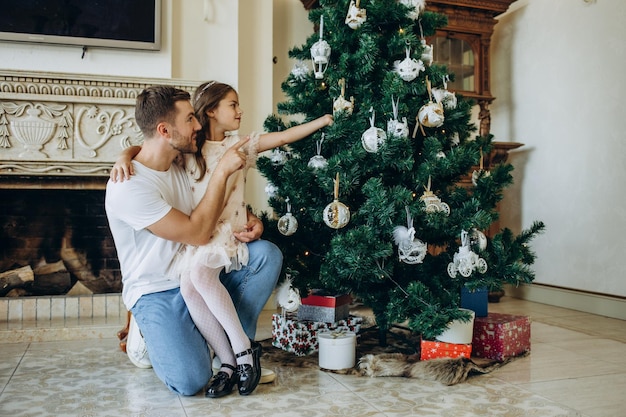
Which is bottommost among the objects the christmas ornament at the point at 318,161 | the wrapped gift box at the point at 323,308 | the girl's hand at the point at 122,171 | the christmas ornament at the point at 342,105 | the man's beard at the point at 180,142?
the wrapped gift box at the point at 323,308

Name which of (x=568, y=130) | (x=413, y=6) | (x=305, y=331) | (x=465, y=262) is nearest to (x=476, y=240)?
(x=465, y=262)

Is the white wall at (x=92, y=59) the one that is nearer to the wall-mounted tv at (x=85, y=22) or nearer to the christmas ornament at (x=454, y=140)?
the wall-mounted tv at (x=85, y=22)

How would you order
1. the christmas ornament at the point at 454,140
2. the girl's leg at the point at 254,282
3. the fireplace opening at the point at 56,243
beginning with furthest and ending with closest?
the fireplace opening at the point at 56,243
the christmas ornament at the point at 454,140
the girl's leg at the point at 254,282

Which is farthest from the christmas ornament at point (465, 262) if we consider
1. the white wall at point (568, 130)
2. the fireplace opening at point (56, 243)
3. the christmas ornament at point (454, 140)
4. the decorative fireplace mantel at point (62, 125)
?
the fireplace opening at point (56, 243)

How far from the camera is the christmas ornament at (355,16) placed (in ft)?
6.59

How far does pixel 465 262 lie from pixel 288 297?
0.65 m

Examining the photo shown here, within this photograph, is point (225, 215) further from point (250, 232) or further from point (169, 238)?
point (169, 238)

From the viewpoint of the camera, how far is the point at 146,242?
181 centimetres

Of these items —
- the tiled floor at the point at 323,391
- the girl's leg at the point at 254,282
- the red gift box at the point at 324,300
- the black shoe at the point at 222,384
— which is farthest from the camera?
the red gift box at the point at 324,300

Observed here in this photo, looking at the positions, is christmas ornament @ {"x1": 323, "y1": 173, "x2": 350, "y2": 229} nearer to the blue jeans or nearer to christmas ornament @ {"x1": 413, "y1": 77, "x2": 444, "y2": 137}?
the blue jeans

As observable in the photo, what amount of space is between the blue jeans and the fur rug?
0.30 meters

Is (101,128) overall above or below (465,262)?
above

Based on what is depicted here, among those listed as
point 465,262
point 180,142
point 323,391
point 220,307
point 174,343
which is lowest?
point 323,391

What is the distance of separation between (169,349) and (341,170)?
0.82 m
